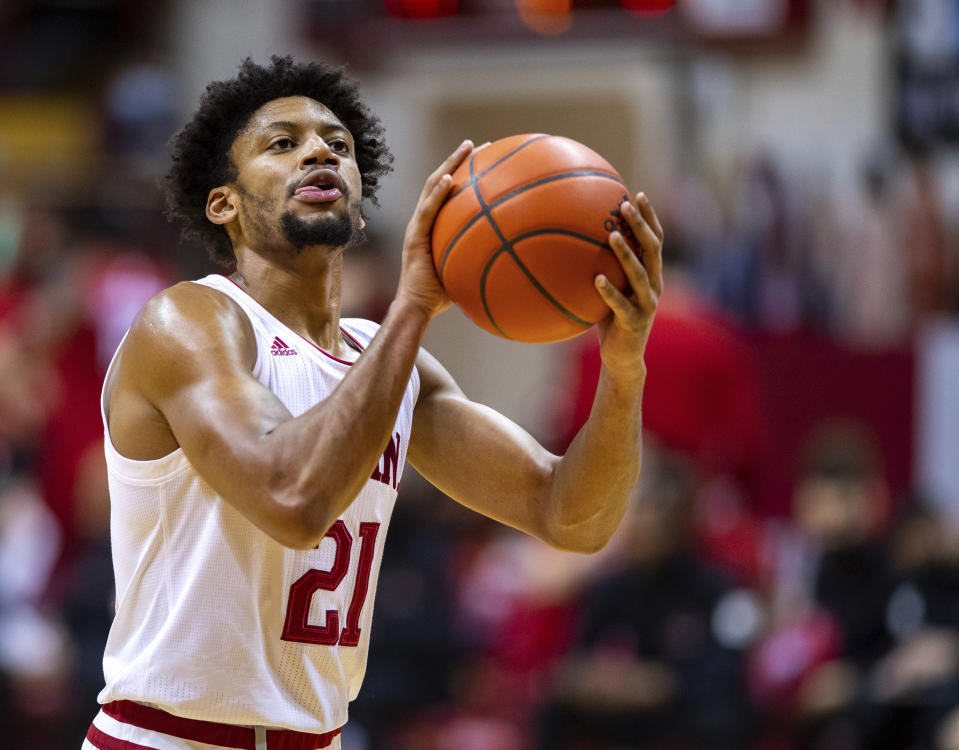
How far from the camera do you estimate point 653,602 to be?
6523 millimetres

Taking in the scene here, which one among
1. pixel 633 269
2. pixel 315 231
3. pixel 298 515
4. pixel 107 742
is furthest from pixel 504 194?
pixel 107 742

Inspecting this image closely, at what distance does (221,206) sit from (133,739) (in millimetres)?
1315

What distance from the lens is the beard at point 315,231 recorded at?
134 inches

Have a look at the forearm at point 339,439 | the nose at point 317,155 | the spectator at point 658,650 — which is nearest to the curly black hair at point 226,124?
the nose at point 317,155

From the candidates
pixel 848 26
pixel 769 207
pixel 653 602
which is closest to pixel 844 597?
pixel 653 602

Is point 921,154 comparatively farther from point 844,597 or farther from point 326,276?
point 326,276

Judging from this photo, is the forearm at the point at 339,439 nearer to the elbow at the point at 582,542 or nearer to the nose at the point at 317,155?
the nose at the point at 317,155

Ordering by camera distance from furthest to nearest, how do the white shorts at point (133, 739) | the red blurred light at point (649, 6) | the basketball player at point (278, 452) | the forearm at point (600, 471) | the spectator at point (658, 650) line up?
the red blurred light at point (649, 6) → the spectator at point (658, 650) → the forearm at point (600, 471) → the white shorts at point (133, 739) → the basketball player at point (278, 452)

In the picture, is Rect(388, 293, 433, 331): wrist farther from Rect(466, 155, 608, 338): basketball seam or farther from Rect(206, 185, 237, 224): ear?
Rect(206, 185, 237, 224): ear

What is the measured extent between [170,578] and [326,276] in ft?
2.74

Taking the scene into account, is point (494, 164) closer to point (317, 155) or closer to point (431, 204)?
point (431, 204)

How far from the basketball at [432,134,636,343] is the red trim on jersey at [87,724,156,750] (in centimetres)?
123

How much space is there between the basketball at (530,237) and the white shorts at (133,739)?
111 centimetres

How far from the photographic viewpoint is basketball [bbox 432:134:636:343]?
125 inches
